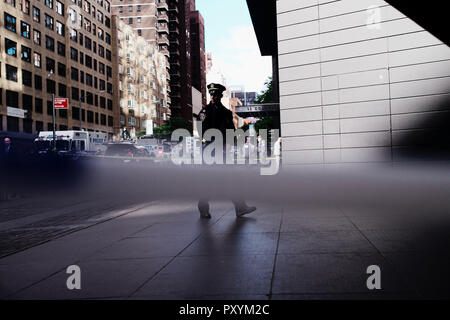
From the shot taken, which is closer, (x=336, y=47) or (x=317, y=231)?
(x=317, y=231)

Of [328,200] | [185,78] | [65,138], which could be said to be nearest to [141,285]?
[328,200]

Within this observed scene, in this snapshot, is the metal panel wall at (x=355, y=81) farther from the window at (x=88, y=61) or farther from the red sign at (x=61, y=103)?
the window at (x=88, y=61)

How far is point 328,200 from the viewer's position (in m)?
9.28

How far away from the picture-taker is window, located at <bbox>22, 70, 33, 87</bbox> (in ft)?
153

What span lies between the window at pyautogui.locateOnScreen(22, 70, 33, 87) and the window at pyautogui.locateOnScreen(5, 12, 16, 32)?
479 cm

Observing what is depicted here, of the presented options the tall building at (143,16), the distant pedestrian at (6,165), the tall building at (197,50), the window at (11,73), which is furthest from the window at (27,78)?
the tall building at (197,50)

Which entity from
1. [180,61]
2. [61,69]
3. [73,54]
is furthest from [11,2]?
[180,61]

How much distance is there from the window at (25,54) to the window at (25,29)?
53.0 inches

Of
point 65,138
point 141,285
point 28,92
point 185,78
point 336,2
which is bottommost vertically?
point 141,285

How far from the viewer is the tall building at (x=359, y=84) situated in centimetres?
1238
